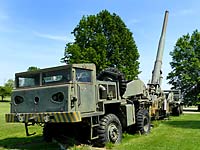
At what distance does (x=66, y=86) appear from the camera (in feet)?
27.0

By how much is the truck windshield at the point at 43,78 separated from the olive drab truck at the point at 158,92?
7185mm

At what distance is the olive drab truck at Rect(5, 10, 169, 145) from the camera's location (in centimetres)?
827

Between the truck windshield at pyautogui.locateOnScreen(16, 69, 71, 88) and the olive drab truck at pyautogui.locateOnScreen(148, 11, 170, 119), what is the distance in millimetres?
7185

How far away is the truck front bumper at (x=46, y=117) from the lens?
313 inches

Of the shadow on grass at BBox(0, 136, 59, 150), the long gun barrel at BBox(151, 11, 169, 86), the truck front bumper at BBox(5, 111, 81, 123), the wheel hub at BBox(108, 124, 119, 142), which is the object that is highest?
the long gun barrel at BBox(151, 11, 169, 86)

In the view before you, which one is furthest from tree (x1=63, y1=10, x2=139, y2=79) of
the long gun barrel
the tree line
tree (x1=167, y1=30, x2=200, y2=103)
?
the long gun barrel

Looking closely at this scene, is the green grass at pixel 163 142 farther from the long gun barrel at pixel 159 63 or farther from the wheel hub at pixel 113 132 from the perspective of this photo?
the long gun barrel at pixel 159 63

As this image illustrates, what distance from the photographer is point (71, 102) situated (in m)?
8.16

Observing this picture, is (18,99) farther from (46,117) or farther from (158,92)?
(158,92)

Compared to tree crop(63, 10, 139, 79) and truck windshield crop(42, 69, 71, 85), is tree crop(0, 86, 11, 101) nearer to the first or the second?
tree crop(63, 10, 139, 79)

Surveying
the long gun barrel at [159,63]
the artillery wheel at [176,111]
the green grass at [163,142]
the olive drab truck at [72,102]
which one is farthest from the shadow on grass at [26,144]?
the artillery wheel at [176,111]

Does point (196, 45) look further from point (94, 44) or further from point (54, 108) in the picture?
point (54, 108)

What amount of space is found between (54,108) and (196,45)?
1368 inches

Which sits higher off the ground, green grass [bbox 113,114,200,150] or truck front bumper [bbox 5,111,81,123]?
truck front bumper [bbox 5,111,81,123]
